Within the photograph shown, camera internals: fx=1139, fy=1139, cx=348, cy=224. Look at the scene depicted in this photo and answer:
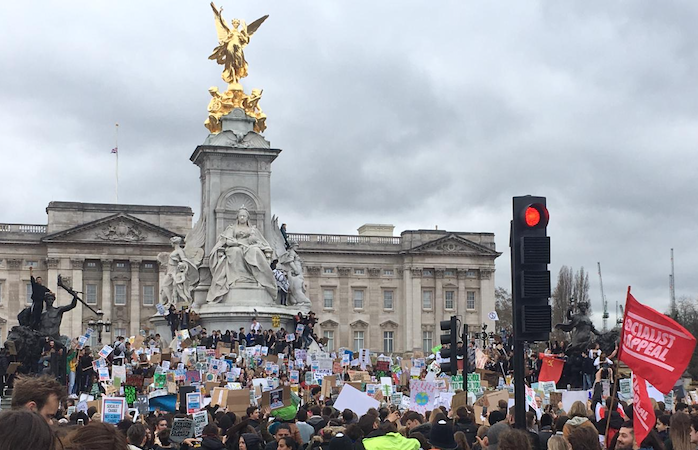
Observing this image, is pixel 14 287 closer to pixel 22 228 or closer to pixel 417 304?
pixel 22 228

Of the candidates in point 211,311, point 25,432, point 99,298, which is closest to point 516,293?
→ point 25,432

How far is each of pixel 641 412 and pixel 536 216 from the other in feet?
8.07

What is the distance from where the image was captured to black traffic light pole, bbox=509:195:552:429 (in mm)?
11773

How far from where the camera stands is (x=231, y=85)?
2077 inches

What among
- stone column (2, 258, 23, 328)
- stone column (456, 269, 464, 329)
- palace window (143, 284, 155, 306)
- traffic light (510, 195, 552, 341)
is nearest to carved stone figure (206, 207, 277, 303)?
traffic light (510, 195, 552, 341)

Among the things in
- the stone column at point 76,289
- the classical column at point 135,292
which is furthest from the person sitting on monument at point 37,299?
the classical column at point 135,292

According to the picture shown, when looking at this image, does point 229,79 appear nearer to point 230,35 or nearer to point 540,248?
point 230,35

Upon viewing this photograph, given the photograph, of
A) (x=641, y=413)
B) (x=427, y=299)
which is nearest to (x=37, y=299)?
(x=641, y=413)

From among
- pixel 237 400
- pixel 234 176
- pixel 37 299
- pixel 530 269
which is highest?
pixel 234 176

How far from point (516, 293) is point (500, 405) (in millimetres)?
4620

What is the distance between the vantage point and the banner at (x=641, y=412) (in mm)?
10531

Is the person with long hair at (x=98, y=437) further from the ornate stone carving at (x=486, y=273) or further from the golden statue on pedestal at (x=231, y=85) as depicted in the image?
the ornate stone carving at (x=486, y=273)

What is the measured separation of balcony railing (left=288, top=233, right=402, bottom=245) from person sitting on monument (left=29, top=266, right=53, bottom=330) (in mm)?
78199

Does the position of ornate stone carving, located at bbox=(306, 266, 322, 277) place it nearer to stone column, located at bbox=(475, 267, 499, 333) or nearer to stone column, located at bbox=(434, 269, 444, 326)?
stone column, located at bbox=(434, 269, 444, 326)
